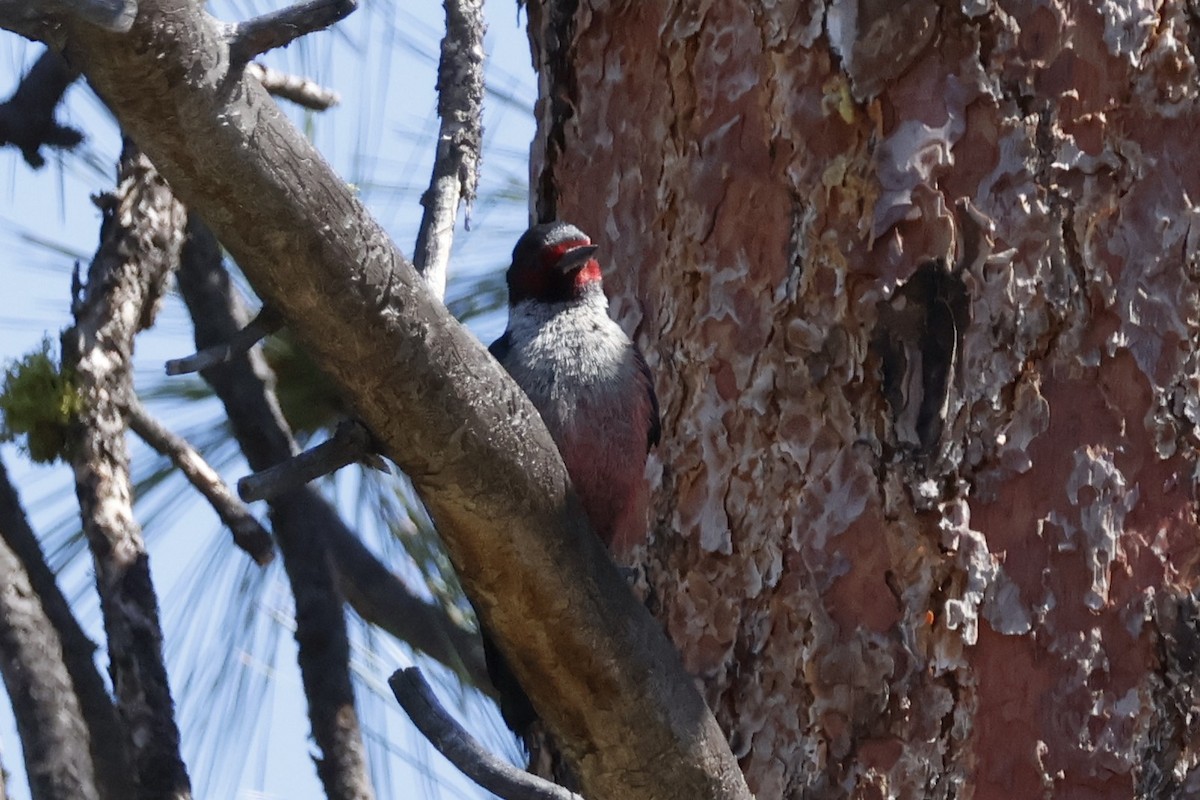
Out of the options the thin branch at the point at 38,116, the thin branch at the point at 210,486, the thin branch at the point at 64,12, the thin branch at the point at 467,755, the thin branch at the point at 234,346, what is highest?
the thin branch at the point at 38,116

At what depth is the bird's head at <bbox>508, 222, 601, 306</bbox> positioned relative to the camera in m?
2.54

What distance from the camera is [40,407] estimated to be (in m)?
2.09

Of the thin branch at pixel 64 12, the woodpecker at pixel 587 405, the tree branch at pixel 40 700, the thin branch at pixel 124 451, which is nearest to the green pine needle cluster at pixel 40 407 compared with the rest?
the thin branch at pixel 124 451

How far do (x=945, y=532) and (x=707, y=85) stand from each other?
78 cm

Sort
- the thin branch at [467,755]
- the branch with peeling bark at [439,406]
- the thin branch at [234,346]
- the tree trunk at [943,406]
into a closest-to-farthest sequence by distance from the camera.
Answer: the branch with peeling bark at [439,406] → the thin branch at [234,346] → the thin branch at [467,755] → the tree trunk at [943,406]

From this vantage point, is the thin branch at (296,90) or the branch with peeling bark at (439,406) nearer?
the branch with peeling bark at (439,406)

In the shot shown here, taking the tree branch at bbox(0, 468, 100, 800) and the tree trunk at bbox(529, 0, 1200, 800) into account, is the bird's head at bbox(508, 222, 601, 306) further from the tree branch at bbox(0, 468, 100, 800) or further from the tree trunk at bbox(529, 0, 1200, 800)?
the tree branch at bbox(0, 468, 100, 800)

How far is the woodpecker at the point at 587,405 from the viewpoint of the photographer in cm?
241

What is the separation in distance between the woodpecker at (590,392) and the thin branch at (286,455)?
44cm

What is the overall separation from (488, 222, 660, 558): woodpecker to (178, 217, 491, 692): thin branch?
0.44 meters

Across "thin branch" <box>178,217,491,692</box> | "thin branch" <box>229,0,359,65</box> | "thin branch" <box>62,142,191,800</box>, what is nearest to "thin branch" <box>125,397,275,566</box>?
"thin branch" <box>62,142,191,800</box>

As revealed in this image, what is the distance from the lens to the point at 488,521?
1.50 metres

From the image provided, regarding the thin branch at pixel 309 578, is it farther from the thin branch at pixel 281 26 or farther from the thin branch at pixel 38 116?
the thin branch at pixel 281 26

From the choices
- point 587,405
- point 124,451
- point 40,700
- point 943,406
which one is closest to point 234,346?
point 40,700
